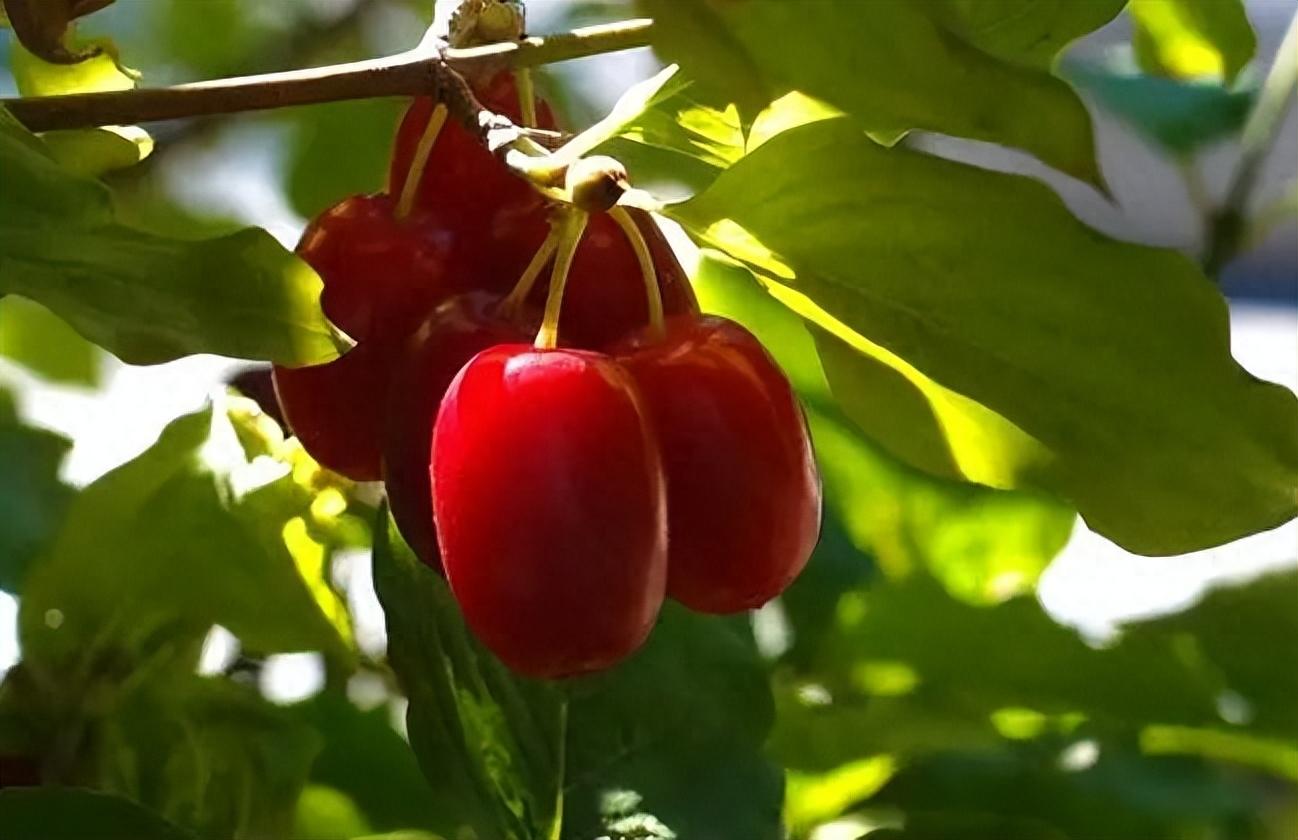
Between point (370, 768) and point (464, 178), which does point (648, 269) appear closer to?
point (464, 178)

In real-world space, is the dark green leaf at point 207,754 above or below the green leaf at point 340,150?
below

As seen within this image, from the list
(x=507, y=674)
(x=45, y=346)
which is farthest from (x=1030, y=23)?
(x=45, y=346)

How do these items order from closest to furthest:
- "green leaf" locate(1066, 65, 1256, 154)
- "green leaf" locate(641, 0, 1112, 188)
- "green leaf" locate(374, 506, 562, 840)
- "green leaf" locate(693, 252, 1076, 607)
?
"green leaf" locate(641, 0, 1112, 188), "green leaf" locate(374, 506, 562, 840), "green leaf" locate(693, 252, 1076, 607), "green leaf" locate(1066, 65, 1256, 154)

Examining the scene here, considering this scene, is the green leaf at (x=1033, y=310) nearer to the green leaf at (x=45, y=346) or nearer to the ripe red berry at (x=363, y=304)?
the ripe red berry at (x=363, y=304)

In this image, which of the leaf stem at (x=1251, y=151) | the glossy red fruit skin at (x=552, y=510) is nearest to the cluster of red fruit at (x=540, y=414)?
the glossy red fruit skin at (x=552, y=510)

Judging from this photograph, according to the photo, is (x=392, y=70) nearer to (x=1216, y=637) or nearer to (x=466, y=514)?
(x=466, y=514)

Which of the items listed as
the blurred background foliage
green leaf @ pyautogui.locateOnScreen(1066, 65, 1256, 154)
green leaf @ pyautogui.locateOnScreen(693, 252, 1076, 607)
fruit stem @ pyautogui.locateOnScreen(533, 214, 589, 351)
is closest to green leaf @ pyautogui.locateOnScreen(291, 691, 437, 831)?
the blurred background foliage

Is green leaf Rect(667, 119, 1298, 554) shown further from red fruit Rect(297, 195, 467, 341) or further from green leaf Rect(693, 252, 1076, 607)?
green leaf Rect(693, 252, 1076, 607)
